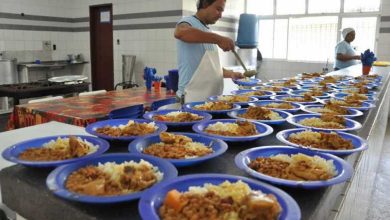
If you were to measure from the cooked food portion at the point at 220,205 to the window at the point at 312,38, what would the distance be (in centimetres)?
762

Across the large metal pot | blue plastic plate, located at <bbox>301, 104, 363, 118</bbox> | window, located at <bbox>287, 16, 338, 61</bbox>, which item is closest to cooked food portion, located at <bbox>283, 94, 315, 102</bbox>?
blue plastic plate, located at <bbox>301, 104, 363, 118</bbox>

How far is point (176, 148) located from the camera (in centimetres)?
122

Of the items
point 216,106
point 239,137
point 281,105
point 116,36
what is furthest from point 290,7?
point 239,137

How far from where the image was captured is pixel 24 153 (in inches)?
46.0

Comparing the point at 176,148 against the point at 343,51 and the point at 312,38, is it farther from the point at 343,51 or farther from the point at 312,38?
the point at 312,38

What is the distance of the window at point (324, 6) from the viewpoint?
743cm

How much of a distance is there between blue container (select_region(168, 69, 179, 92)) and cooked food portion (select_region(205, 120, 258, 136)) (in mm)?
2241

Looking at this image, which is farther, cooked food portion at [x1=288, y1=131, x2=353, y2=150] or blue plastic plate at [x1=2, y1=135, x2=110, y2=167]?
cooked food portion at [x1=288, y1=131, x2=353, y2=150]

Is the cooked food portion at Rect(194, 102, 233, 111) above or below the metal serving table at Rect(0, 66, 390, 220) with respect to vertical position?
above

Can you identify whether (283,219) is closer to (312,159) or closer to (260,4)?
(312,159)

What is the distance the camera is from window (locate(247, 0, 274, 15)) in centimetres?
821

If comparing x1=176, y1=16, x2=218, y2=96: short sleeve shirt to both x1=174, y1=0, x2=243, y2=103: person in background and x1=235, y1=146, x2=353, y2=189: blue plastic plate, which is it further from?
x1=235, y1=146, x2=353, y2=189: blue plastic plate

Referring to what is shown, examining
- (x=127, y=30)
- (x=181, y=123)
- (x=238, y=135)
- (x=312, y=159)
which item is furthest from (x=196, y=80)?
(x=127, y=30)

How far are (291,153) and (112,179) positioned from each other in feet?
2.19
